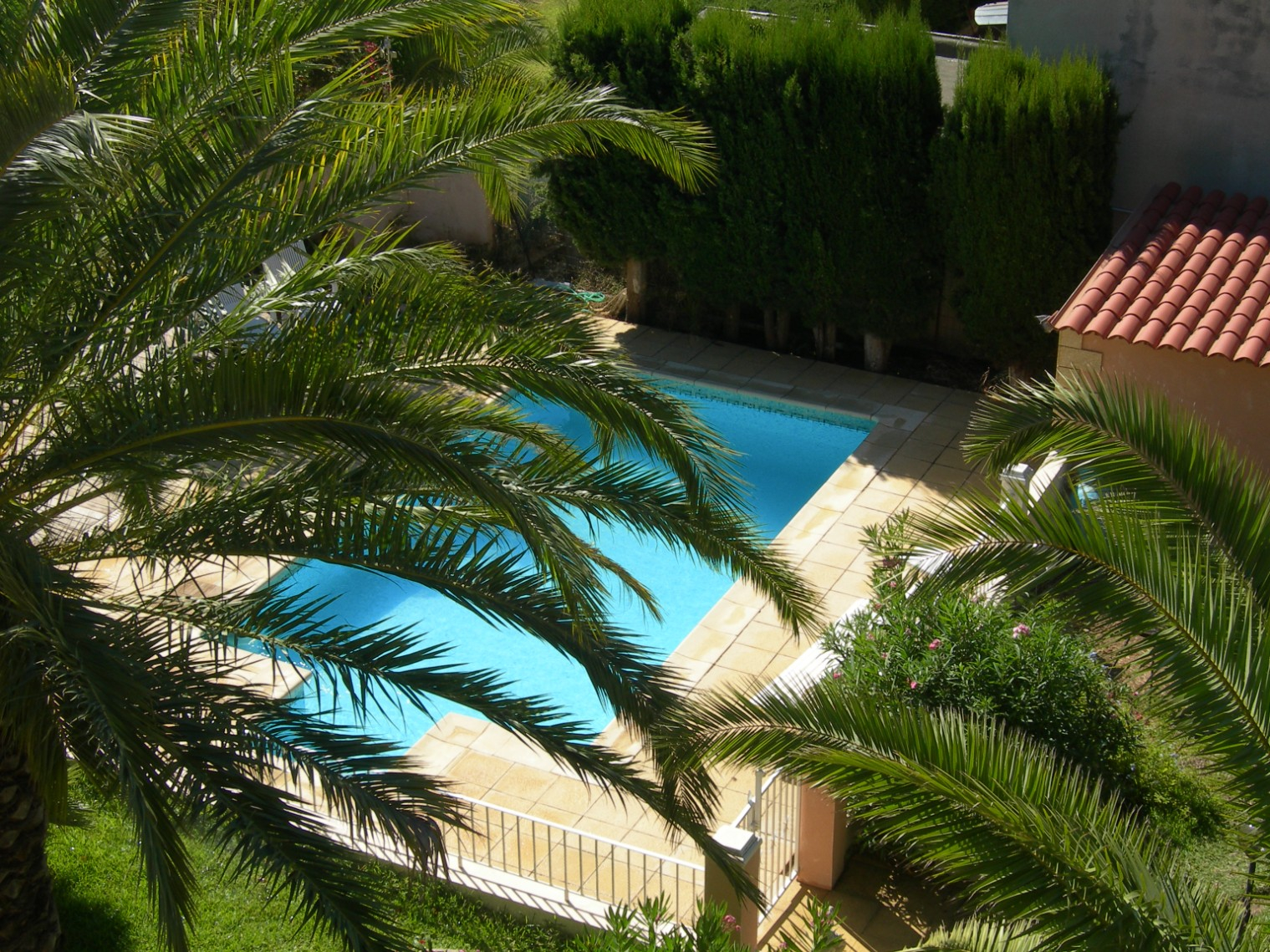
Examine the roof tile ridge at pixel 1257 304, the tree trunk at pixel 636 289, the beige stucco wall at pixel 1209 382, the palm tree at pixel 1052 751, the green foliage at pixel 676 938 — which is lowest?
the tree trunk at pixel 636 289

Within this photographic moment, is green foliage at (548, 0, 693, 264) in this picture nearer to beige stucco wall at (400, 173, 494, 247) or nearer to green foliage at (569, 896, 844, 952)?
beige stucco wall at (400, 173, 494, 247)

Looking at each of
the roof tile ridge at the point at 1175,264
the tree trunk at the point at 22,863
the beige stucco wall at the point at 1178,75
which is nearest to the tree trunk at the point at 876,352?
the beige stucco wall at the point at 1178,75

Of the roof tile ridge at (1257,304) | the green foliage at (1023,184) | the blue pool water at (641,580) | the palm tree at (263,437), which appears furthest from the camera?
the green foliage at (1023,184)

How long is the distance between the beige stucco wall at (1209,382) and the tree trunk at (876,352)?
4595 millimetres

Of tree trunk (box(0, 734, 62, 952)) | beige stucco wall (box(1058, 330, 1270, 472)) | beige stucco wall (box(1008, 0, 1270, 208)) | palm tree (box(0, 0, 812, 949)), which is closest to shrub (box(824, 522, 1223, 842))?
palm tree (box(0, 0, 812, 949))

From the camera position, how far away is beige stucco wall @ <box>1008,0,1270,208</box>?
1262 cm

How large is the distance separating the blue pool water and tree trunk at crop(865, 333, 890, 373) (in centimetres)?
121

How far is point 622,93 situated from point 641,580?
5.86 m

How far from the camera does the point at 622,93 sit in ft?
50.7

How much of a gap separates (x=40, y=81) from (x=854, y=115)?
10.6 metres

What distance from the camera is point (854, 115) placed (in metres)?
14.3

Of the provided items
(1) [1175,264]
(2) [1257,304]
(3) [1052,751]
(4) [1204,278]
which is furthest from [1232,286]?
(3) [1052,751]

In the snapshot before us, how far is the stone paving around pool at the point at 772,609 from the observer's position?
826 centimetres

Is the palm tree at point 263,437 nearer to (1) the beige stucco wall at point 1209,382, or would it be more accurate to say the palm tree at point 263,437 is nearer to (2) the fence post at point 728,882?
(2) the fence post at point 728,882
